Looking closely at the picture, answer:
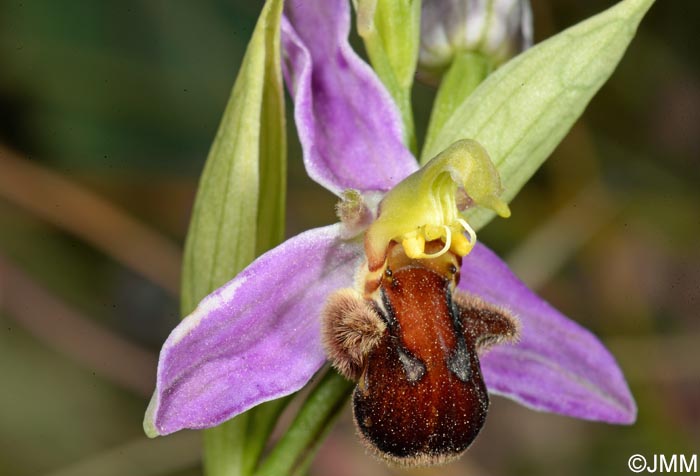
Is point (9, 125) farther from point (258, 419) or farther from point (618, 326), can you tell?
A: point (618, 326)

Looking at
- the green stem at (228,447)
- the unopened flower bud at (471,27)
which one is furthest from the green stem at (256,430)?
the unopened flower bud at (471,27)

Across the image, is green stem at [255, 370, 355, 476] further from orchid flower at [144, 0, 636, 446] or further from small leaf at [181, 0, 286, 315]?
small leaf at [181, 0, 286, 315]

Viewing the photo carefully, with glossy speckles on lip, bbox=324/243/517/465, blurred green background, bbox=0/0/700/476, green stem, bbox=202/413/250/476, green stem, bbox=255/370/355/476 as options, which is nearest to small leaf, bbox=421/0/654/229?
glossy speckles on lip, bbox=324/243/517/465

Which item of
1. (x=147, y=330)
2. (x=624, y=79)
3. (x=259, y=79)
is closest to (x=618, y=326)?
(x=624, y=79)

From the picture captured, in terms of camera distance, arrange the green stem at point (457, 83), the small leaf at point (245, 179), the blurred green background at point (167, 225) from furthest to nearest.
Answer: the blurred green background at point (167, 225), the green stem at point (457, 83), the small leaf at point (245, 179)

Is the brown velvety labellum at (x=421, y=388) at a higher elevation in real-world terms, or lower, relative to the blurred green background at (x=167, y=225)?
higher

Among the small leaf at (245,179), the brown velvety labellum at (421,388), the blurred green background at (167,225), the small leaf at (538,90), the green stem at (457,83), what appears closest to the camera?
the brown velvety labellum at (421,388)

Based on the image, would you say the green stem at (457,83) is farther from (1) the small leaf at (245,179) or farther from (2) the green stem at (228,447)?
(2) the green stem at (228,447)
